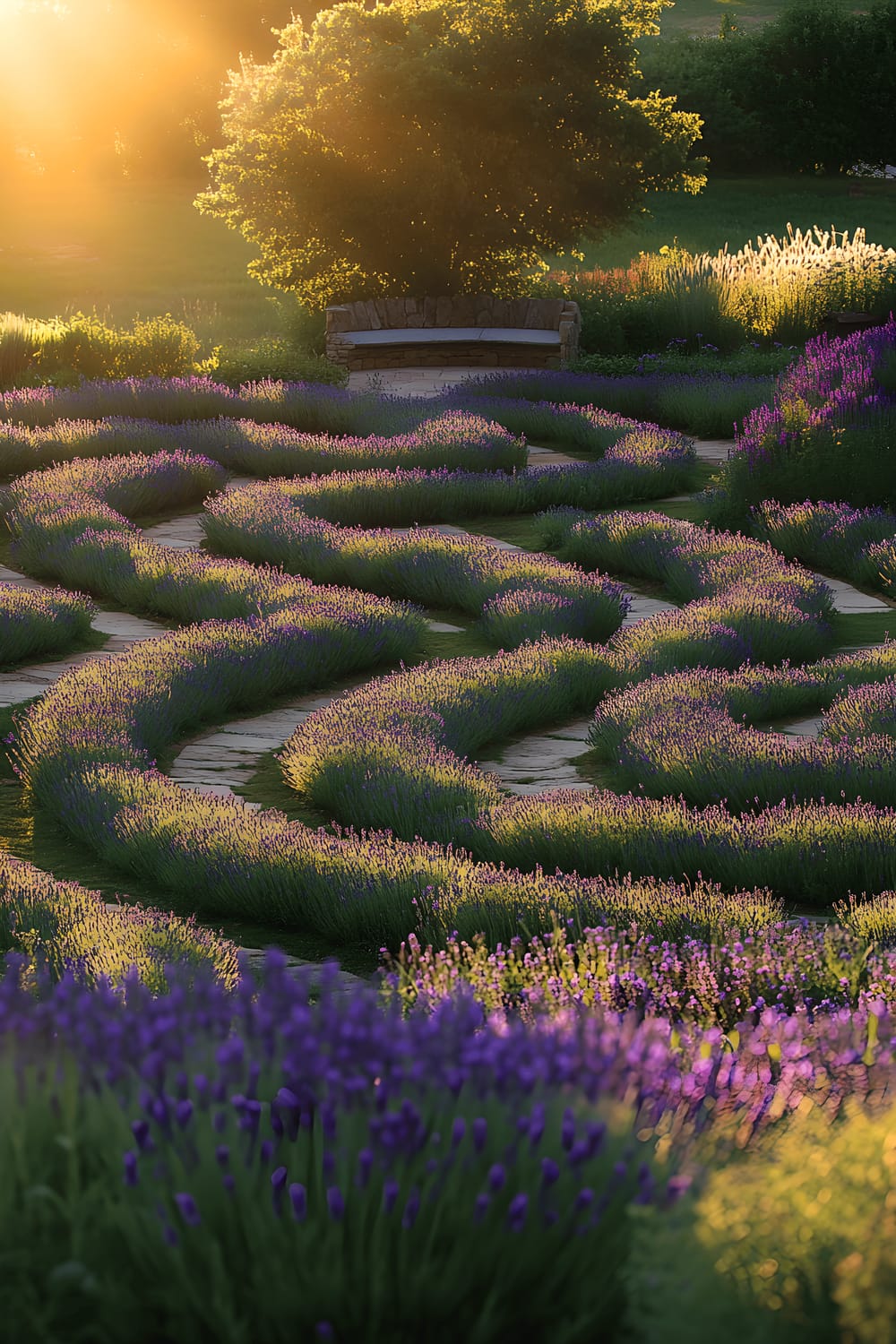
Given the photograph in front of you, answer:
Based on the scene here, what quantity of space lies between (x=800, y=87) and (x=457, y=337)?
26843 mm

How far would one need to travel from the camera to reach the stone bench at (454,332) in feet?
54.4

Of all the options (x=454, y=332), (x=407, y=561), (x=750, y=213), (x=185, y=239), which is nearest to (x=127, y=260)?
(x=185, y=239)

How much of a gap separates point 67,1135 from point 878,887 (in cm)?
306

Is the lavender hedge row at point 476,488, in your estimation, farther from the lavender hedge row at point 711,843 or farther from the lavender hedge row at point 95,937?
the lavender hedge row at point 95,937

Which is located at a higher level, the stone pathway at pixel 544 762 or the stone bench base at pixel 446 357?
the stone bench base at pixel 446 357

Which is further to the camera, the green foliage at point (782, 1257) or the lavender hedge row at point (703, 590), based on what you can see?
the lavender hedge row at point (703, 590)

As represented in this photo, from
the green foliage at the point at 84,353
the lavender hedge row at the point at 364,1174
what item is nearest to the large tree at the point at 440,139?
the green foliage at the point at 84,353

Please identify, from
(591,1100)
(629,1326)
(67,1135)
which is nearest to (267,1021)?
(67,1135)

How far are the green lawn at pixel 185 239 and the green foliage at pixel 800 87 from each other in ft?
3.56

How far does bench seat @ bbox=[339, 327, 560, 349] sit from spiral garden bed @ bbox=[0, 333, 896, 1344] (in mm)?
5548

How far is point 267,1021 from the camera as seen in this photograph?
2.13 meters

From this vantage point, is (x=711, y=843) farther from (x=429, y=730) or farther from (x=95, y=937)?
(x=95, y=937)

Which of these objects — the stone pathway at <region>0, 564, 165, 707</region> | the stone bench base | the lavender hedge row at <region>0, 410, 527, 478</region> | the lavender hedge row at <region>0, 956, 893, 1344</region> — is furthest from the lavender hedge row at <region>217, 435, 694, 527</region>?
the lavender hedge row at <region>0, 956, 893, 1344</region>

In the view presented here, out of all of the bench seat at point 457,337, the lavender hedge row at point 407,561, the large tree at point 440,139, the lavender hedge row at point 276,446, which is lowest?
the lavender hedge row at point 407,561
